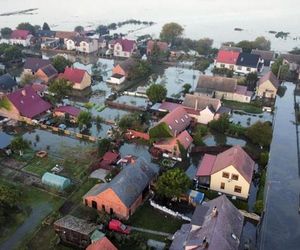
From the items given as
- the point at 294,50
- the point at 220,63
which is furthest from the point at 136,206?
the point at 294,50

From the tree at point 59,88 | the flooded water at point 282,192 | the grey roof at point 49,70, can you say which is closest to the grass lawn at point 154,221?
the flooded water at point 282,192

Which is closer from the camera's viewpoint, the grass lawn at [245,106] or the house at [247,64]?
the grass lawn at [245,106]

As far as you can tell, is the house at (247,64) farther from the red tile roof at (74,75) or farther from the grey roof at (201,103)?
the red tile roof at (74,75)

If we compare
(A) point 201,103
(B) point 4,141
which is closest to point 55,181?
(B) point 4,141

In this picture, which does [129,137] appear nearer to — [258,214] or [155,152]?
[155,152]

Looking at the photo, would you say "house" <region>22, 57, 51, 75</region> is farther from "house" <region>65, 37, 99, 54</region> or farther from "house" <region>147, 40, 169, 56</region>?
"house" <region>147, 40, 169, 56</region>

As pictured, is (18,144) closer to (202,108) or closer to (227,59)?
(202,108)
